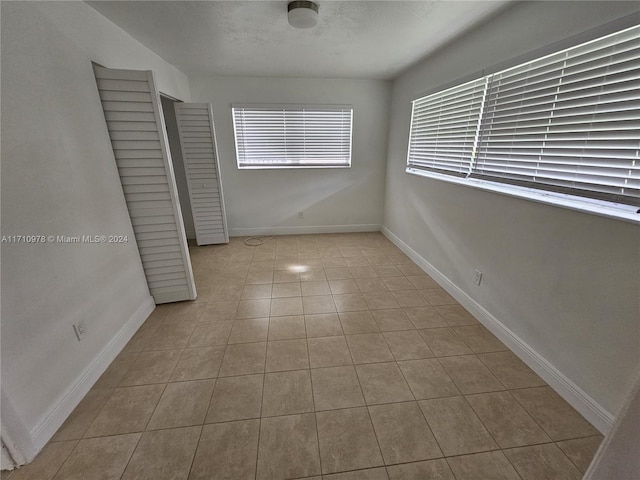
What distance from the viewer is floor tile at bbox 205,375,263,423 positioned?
1446 millimetres

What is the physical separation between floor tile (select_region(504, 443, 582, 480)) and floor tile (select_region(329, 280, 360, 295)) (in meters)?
1.62

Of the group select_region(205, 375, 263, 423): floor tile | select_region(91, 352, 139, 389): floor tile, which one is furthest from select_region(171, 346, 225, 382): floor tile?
select_region(91, 352, 139, 389): floor tile

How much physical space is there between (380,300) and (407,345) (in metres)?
0.62

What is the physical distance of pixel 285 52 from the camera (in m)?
2.71

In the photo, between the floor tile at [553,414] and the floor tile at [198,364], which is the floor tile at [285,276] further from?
the floor tile at [553,414]

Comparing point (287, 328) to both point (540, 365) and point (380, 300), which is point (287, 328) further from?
point (540, 365)

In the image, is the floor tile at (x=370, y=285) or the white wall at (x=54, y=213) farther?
the floor tile at (x=370, y=285)

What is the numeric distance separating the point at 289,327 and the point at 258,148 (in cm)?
285

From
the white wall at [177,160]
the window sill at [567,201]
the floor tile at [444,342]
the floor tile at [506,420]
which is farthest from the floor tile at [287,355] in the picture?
the white wall at [177,160]

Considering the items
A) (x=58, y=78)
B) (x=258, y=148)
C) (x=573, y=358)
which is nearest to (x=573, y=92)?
(x=573, y=358)

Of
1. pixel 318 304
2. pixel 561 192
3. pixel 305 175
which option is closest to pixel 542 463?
pixel 561 192

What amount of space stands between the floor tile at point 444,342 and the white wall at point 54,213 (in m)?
2.26

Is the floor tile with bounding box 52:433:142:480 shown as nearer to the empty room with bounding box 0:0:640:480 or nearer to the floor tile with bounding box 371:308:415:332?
the empty room with bounding box 0:0:640:480

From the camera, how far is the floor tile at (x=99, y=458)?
119 centimetres
